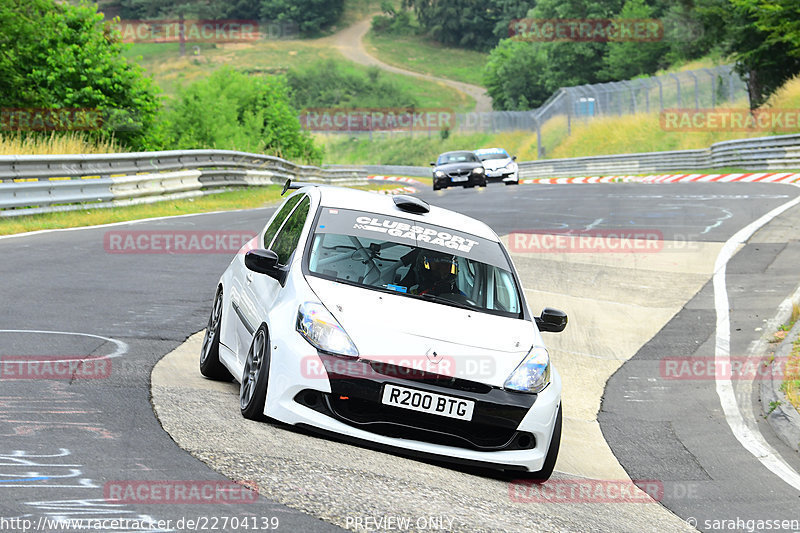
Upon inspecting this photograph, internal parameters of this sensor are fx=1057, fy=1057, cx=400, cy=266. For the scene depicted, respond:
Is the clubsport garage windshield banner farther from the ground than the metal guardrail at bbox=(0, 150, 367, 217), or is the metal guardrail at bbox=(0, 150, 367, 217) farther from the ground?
the clubsport garage windshield banner

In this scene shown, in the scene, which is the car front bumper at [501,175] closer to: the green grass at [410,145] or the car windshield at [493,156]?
the car windshield at [493,156]

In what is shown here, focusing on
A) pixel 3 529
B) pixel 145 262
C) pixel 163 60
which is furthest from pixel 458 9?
pixel 3 529

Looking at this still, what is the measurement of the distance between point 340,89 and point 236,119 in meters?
86.5

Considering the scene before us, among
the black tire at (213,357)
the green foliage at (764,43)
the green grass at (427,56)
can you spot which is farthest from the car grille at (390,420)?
the green grass at (427,56)

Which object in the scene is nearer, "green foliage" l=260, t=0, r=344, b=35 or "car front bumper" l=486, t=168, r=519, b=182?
"car front bumper" l=486, t=168, r=519, b=182

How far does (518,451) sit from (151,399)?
237 cm

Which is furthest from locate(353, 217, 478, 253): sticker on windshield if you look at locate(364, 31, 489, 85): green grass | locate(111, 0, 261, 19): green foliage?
locate(111, 0, 261, 19): green foliage

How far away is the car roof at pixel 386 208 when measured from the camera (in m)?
7.85

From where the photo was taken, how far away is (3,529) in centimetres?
418

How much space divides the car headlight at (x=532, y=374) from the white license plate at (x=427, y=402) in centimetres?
32

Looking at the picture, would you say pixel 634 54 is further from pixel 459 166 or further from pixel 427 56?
pixel 427 56

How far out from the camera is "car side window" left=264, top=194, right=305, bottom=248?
27.7 ft

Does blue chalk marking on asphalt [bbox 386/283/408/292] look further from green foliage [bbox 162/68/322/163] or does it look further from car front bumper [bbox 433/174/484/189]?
car front bumper [bbox 433/174/484/189]

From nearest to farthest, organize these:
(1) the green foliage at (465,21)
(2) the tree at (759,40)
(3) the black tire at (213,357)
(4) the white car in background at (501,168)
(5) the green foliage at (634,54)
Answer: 1. (3) the black tire at (213,357)
2. (4) the white car in background at (501,168)
3. (2) the tree at (759,40)
4. (5) the green foliage at (634,54)
5. (1) the green foliage at (465,21)
